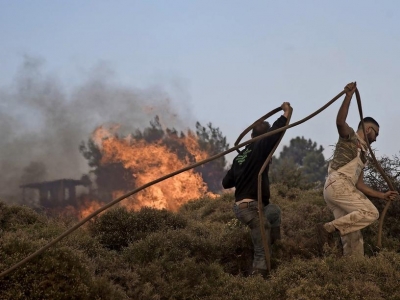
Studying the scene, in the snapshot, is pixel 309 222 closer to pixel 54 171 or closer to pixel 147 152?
pixel 147 152

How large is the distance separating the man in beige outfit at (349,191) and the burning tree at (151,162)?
843 cm

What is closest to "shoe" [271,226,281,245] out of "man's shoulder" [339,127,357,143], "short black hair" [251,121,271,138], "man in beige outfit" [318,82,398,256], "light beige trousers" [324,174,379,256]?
"man in beige outfit" [318,82,398,256]

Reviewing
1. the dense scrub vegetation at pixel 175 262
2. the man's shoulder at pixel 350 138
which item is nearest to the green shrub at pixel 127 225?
the dense scrub vegetation at pixel 175 262

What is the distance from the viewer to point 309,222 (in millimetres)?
10477

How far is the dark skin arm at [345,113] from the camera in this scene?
26.4 ft

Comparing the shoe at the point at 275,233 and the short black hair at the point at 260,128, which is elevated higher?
the short black hair at the point at 260,128

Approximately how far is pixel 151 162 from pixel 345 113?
1221cm

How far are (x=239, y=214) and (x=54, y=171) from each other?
2165cm

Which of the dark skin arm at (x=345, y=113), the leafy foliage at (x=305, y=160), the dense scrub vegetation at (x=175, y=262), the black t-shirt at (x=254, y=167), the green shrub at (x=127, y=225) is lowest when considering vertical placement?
the dense scrub vegetation at (x=175, y=262)

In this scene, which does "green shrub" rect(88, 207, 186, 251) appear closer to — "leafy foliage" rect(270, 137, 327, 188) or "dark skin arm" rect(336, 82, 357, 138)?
"dark skin arm" rect(336, 82, 357, 138)

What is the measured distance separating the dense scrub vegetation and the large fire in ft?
21.4

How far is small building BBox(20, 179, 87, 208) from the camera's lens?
24.1m

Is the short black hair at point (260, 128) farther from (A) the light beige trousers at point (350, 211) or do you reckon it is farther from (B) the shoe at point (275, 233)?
(B) the shoe at point (275, 233)

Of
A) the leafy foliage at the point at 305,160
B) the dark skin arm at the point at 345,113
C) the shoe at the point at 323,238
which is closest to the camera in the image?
the dark skin arm at the point at 345,113
